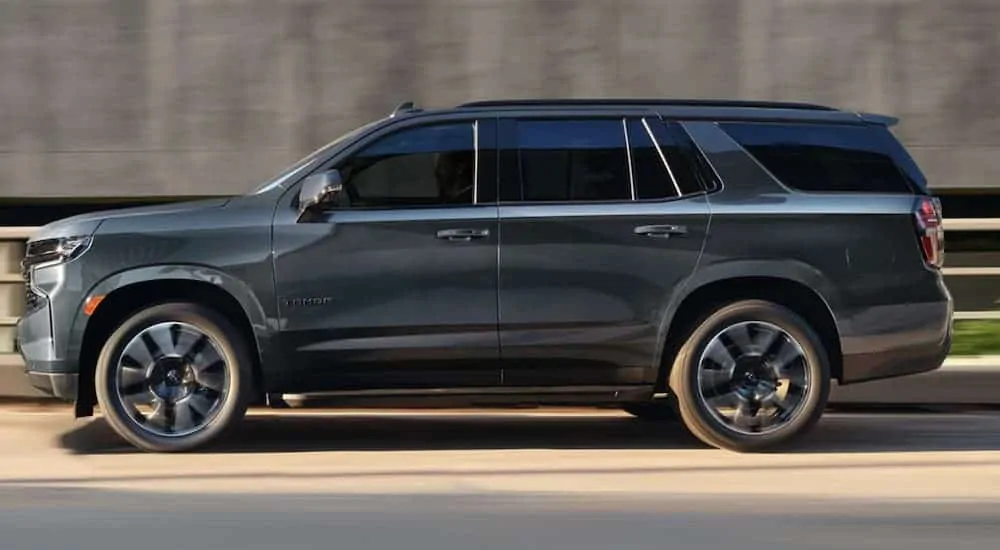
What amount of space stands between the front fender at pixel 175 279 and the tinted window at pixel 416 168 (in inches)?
30.1

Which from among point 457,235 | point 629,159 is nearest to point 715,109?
point 629,159

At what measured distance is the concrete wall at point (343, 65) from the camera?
44.7ft

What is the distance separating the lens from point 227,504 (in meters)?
6.02

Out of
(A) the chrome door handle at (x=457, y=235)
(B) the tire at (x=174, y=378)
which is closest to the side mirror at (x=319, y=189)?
(A) the chrome door handle at (x=457, y=235)

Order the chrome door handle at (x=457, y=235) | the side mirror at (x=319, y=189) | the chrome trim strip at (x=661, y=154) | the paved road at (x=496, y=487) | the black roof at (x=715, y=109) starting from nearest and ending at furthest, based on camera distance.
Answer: the paved road at (x=496, y=487)
the side mirror at (x=319, y=189)
the chrome door handle at (x=457, y=235)
the chrome trim strip at (x=661, y=154)
the black roof at (x=715, y=109)

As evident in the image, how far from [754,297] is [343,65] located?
7531 millimetres

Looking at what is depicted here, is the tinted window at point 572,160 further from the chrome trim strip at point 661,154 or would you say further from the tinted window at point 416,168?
the tinted window at point 416,168

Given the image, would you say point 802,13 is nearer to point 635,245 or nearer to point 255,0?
point 255,0

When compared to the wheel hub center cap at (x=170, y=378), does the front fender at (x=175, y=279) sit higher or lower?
higher

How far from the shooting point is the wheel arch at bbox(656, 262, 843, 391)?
6.97m

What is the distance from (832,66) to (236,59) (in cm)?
626

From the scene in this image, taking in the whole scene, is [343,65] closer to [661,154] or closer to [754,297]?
[661,154]

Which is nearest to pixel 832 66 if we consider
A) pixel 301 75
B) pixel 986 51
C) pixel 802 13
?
pixel 802 13

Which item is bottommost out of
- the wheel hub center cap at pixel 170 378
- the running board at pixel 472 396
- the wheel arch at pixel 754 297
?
the running board at pixel 472 396
